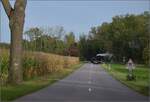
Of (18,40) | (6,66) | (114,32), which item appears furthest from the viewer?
(114,32)

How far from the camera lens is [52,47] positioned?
10700 cm

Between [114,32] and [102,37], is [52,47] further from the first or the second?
[102,37]

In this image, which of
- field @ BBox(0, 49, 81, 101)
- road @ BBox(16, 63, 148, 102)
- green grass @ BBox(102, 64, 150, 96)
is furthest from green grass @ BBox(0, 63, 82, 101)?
green grass @ BBox(102, 64, 150, 96)

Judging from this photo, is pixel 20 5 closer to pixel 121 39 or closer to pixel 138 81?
pixel 138 81

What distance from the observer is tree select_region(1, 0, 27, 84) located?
97.4ft

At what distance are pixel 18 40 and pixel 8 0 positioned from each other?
8.68ft

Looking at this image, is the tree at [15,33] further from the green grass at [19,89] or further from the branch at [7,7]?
the green grass at [19,89]

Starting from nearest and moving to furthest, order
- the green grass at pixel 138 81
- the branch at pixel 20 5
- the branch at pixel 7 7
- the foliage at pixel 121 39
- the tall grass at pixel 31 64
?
the green grass at pixel 138 81, the branch at pixel 20 5, the branch at pixel 7 7, the tall grass at pixel 31 64, the foliage at pixel 121 39

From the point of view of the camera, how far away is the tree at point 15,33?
2969 cm

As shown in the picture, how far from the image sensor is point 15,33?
2970 cm

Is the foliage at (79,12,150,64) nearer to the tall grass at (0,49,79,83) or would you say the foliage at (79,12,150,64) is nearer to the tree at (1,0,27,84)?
the tall grass at (0,49,79,83)

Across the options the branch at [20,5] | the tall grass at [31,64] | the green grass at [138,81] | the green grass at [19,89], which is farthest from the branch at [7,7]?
the green grass at [138,81]

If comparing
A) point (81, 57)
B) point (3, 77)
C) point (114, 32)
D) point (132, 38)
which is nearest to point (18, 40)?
point (3, 77)

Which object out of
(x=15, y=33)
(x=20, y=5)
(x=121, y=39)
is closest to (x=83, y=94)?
(x=15, y=33)
